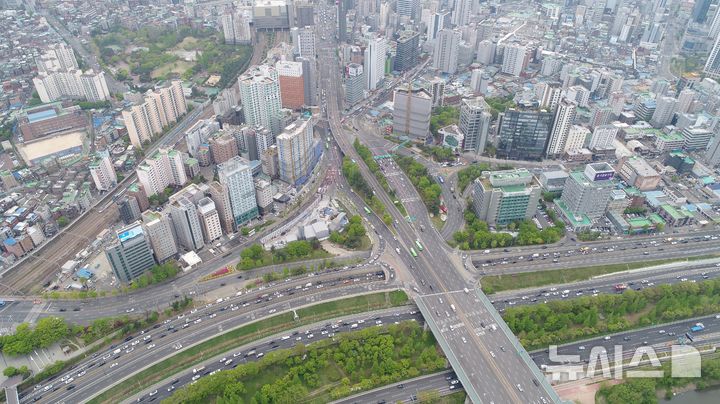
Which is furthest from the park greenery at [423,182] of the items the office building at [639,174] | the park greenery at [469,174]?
the office building at [639,174]

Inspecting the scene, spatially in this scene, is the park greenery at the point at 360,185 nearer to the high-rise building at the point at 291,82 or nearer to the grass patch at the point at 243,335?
the grass patch at the point at 243,335

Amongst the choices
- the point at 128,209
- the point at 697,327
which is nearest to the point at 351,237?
the point at 128,209

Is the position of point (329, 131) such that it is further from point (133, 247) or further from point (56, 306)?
point (56, 306)

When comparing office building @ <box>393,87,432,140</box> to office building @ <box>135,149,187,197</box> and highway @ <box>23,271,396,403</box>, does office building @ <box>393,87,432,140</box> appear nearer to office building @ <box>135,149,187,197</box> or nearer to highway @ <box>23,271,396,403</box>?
highway @ <box>23,271,396,403</box>

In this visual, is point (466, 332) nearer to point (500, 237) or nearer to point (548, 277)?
point (548, 277)

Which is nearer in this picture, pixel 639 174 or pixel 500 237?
pixel 500 237

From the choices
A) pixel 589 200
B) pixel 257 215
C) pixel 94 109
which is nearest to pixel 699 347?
pixel 589 200

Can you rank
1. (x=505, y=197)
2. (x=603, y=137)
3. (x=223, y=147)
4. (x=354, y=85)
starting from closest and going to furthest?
(x=505, y=197) < (x=223, y=147) < (x=603, y=137) < (x=354, y=85)
